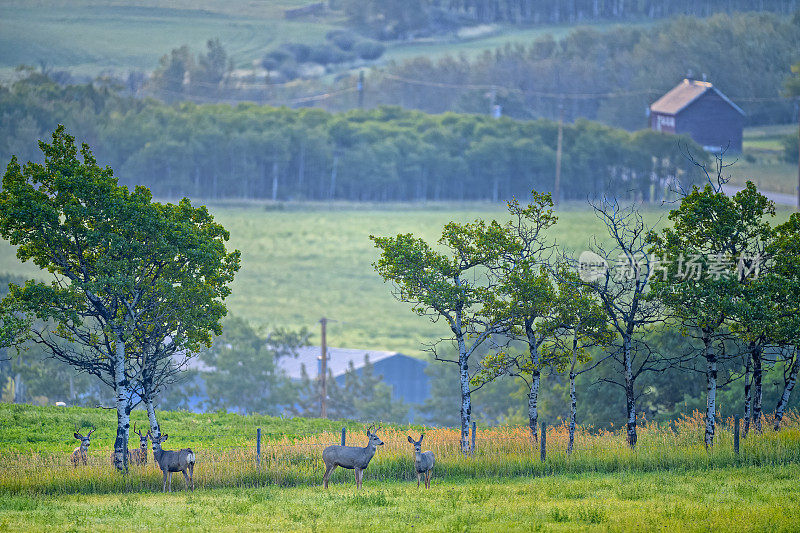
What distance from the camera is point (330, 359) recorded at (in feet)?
364

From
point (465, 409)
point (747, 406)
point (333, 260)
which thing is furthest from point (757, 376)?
point (333, 260)

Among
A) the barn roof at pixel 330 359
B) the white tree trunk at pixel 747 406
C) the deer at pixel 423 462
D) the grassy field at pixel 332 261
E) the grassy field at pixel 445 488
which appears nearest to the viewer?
the grassy field at pixel 445 488

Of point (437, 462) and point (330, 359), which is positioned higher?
point (330, 359)

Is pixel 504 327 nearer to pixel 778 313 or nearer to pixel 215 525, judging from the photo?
pixel 778 313

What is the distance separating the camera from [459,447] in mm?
38438

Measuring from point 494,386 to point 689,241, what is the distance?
5988 cm

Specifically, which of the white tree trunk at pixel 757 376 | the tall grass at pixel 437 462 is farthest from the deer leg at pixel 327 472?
the white tree trunk at pixel 757 376

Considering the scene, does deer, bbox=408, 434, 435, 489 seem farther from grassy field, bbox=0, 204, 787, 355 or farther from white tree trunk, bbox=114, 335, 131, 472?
grassy field, bbox=0, 204, 787, 355

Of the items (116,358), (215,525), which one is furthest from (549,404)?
(215,525)

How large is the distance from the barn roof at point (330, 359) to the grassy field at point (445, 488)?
68.1m

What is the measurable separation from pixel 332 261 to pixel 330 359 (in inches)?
2750

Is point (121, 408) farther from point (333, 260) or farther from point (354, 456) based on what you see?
point (333, 260)

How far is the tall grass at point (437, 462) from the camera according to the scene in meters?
33.8

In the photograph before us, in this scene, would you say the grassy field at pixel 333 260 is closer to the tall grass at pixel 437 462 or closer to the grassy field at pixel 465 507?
the tall grass at pixel 437 462
